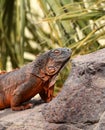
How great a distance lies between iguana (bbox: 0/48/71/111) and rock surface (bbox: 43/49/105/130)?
0.88ft

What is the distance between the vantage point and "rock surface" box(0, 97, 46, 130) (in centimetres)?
241

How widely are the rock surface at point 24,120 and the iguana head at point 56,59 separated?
0.18 m

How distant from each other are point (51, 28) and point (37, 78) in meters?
1.09

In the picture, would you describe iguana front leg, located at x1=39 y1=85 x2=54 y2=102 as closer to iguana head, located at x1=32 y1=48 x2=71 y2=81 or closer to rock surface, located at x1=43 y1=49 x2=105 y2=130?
iguana head, located at x1=32 y1=48 x2=71 y2=81

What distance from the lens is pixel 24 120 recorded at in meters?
2.46

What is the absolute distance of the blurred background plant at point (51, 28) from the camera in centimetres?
340

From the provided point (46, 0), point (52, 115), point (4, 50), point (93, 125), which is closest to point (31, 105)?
point (52, 115)

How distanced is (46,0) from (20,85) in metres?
1.38

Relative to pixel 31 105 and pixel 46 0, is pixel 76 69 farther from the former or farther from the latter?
pixel 46 0

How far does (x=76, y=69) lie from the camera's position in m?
2.33

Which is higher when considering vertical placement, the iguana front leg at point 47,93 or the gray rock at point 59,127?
the iguana front leg at point 47,93

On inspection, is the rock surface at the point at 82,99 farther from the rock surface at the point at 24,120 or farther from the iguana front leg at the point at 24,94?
the iguana front leg at the point at 24,94

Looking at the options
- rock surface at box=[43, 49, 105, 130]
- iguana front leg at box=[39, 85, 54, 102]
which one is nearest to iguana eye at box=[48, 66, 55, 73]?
iguana front leg at box=[39, 85, 54, 102]

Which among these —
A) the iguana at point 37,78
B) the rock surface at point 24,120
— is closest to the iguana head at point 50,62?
the iguana at point 37,78
